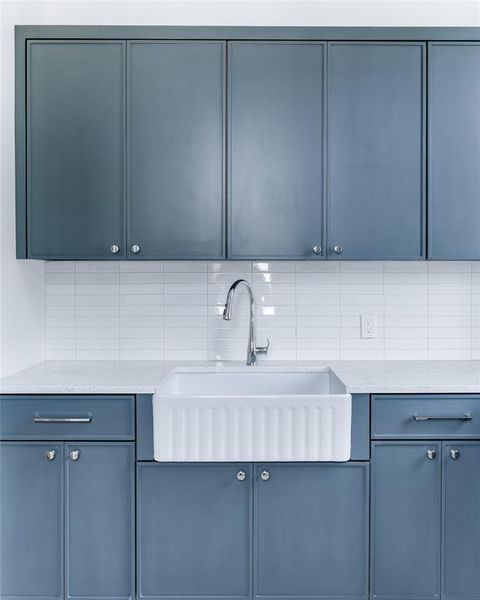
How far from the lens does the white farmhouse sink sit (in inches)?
70.2

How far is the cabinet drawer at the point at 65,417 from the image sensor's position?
6.14 feet

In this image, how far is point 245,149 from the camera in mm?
2125

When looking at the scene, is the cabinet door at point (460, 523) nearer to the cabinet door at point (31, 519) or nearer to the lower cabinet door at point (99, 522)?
the lower cabinet door at point (99, 522)

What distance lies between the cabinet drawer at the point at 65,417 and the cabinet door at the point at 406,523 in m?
0.92

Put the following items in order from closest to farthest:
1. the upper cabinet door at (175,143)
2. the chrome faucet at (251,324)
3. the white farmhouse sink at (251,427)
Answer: the white farmhouse sink at (251,427)
the upper cabinet door at (175,143)
the chrome faucet at (251,324)

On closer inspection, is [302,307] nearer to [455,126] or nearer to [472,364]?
[472,364]

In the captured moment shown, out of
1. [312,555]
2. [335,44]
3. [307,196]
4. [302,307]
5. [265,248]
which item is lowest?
[312,555]

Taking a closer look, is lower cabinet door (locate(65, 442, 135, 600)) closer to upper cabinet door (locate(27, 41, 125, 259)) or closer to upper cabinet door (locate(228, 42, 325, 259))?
upper cabinet door (locate(27, 41, 125, 259))

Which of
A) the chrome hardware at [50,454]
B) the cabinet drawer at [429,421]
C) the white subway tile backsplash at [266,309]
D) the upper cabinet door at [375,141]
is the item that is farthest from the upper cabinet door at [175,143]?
the cabinet drawer at [429,421]

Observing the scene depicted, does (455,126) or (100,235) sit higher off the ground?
(455,126)

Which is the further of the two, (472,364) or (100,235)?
(472,364)

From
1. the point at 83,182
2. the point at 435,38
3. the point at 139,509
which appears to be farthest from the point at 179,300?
the point at 435,38

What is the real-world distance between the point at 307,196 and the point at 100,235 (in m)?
0.86

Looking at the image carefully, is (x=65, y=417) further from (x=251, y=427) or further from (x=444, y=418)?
(x=444, y=418)
